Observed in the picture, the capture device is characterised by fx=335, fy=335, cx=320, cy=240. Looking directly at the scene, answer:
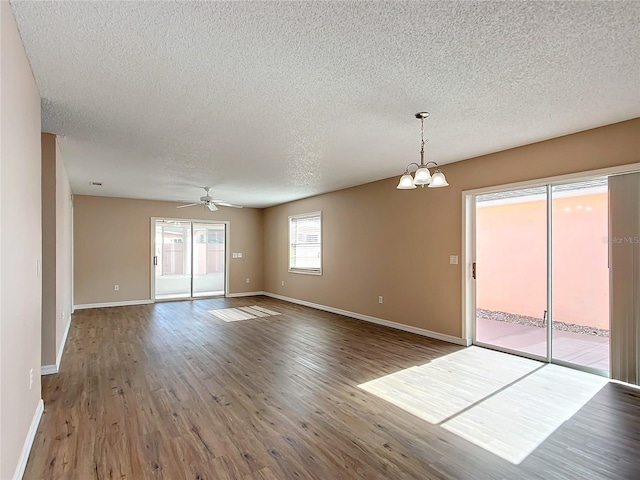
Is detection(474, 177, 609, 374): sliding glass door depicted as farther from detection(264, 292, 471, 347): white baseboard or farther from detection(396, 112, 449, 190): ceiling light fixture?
detection(396, 112, 449, 190): ceiling light fixture

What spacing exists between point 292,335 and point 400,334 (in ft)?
5.59

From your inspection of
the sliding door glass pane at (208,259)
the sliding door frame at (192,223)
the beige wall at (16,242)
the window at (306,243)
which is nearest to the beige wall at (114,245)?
the sliding door frame at (192,223)

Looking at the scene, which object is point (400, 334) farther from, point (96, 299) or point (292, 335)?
point (96, 299)

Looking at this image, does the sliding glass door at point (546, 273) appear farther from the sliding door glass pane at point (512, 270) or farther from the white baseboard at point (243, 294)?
the white baseboard at point (243, 294)

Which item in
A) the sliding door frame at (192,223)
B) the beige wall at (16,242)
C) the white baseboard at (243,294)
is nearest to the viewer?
the beige wall at (16,242)

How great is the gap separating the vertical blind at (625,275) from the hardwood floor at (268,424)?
312 mm

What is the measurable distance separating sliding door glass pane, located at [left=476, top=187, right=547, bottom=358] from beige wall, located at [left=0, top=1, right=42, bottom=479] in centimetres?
480

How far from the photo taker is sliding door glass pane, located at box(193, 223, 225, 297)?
9055 mm

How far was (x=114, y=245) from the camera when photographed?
786 centimetres

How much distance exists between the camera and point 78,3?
1683 mm

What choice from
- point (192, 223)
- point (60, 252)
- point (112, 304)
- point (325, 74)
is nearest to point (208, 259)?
point (192, 223)

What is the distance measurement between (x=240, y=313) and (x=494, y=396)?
513cm

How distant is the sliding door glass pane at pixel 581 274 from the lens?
3.57 meters

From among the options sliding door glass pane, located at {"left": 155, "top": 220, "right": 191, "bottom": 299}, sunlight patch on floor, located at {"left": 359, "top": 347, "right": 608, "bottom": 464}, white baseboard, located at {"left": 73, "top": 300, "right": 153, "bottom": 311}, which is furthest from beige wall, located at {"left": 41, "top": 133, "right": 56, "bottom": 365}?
sliding door glass pane, located at {"left": 155, "top": 220, "right": 191, "bottom": 299}
